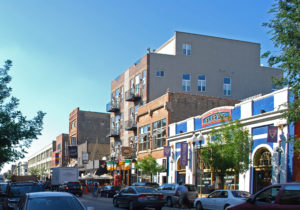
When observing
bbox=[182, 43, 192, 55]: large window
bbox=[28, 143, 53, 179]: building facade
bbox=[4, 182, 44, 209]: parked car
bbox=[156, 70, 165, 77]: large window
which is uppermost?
bbox=[182, 43, 192, 55]: large window

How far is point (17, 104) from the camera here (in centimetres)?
2795

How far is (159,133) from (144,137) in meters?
4.90

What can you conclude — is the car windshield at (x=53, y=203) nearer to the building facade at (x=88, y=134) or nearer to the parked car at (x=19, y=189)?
the parked car at (x=19, y=189)

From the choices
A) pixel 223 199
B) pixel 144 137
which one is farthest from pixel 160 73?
pixel 223 199

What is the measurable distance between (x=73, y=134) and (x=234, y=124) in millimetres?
64483

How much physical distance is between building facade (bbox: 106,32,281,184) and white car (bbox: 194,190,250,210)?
95.4 ft

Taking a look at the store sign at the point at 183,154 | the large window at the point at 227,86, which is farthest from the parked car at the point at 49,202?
the large window at the point at 227,86

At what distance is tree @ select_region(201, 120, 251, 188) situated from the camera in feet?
94.0

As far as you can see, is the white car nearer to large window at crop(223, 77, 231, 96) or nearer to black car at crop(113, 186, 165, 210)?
black car at crop(113, 186, 165, 210)

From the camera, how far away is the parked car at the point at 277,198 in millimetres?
10698

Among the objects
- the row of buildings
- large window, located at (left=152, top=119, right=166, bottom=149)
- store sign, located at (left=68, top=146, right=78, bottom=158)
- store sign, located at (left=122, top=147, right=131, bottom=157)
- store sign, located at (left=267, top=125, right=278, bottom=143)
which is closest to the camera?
store sign, located at (left=267, top=125, right=278, bottom=143)

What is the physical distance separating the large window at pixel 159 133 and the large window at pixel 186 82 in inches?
289

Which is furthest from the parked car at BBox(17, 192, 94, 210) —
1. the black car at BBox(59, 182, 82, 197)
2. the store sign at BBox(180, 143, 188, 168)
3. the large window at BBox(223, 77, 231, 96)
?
the large window at BBox(223, 77, 231, 96)

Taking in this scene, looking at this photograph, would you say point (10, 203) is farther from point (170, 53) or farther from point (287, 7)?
point (170, 53)
